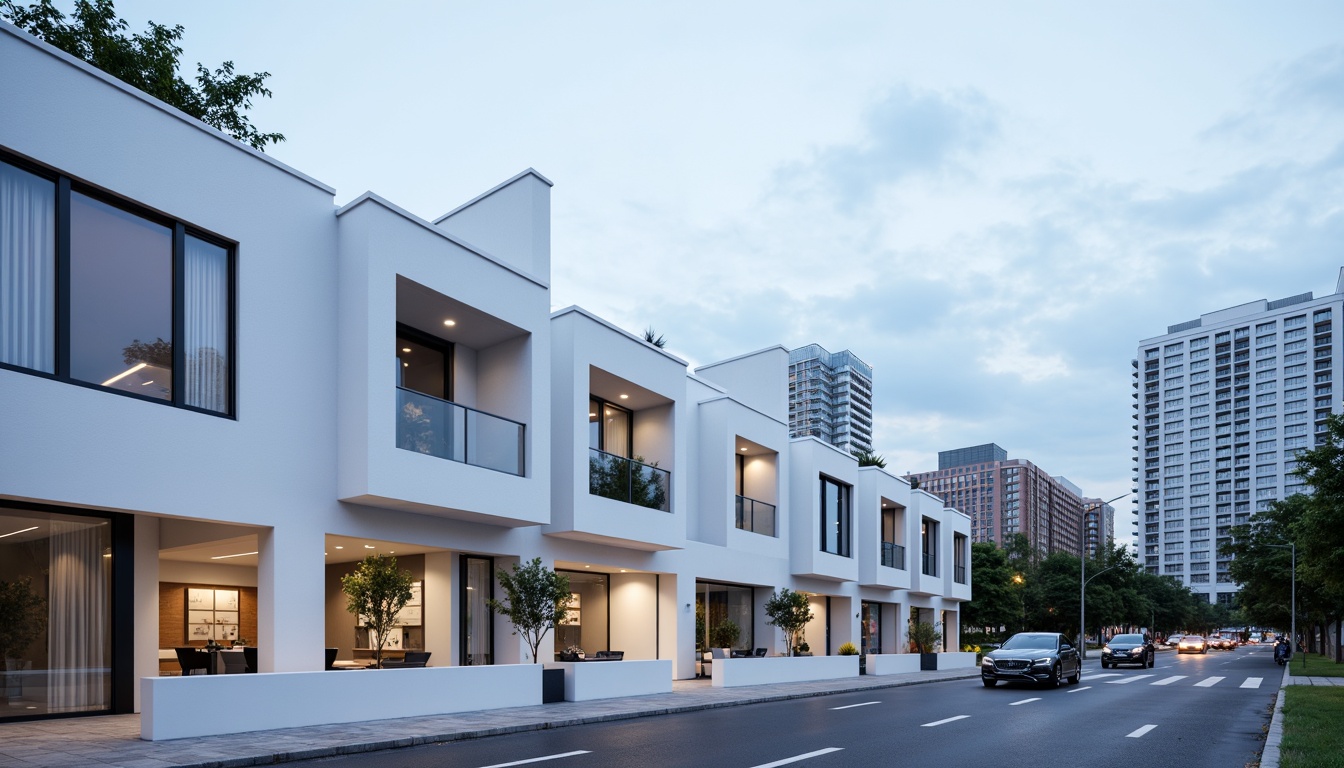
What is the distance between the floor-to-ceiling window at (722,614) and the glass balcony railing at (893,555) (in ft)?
31.3

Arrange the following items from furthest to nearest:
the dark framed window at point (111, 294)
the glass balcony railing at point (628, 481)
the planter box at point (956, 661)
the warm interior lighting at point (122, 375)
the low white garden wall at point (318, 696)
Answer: the planter box at point (956, 661) < the glass balcony railing at point (628, 481) < the warm interior lighting at point (122, 375) < the dark framed window at point (111, 294) < the low white garden wall at point (318, 696)

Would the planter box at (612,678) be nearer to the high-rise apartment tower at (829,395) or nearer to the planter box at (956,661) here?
the planter box at (956,661)

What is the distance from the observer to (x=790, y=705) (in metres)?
20.2

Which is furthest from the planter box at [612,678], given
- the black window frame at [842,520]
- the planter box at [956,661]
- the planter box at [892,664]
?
the planter box at [956,661]

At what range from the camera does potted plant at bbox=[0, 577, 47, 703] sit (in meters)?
12.8

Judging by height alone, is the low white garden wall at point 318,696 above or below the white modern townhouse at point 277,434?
below

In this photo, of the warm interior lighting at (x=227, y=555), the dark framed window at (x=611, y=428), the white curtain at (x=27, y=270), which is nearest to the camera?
the white curtain at (x=27, y=270)

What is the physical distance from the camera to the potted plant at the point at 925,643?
37.1 m

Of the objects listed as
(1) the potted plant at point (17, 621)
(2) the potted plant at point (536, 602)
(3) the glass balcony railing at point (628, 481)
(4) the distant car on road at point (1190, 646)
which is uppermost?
(3) the glass balcony railing at point (628, 481)

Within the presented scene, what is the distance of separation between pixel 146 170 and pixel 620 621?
655 inches

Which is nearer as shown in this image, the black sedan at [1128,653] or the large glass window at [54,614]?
the large glass window at [54,614]

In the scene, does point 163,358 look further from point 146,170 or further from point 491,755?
point 491,755

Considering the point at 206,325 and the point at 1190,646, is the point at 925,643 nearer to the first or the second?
the point at 206,325

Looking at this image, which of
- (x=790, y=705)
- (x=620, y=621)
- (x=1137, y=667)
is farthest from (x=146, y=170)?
(x=1137, y=667)
